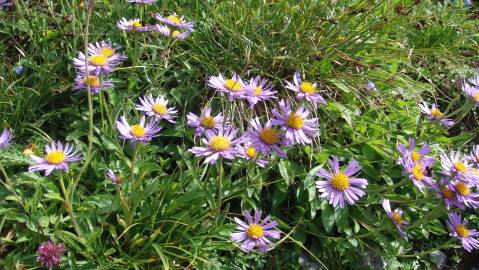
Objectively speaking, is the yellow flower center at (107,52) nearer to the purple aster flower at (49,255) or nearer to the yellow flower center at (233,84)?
the yellow flower center at (233,84)

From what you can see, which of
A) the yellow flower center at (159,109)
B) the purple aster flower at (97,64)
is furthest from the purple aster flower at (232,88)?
the purple aster flower at (97,64)

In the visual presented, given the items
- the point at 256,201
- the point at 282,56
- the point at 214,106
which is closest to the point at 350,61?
the point at 282,56

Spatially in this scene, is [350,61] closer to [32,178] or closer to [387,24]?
[387,24]

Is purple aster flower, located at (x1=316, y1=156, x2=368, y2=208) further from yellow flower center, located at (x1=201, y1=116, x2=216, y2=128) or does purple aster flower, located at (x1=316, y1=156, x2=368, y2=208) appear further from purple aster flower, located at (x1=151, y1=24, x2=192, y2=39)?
purple aster flower, located at (x1=151, y1=24, x2=192, y2=39)

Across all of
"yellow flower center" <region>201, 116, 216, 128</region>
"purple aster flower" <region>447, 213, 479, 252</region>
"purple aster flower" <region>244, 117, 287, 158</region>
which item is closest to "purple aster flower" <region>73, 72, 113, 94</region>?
"yellow flower center" <region>201, 116, 216, 128</region>

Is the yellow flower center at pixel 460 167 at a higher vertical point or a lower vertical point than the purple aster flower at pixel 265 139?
lower

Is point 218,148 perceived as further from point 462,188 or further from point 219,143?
point 462,188
